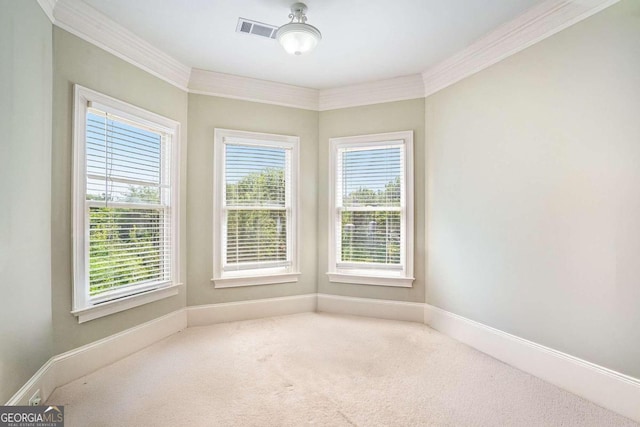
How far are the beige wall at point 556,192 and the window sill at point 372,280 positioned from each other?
1.74 ft

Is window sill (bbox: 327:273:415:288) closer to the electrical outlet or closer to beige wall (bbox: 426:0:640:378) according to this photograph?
beige wall (bbox: 426:0:640:378)

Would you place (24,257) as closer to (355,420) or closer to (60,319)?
(60,319)

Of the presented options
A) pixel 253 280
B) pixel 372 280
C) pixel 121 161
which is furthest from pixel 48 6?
pixel 372 280

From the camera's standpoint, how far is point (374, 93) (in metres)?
3.84

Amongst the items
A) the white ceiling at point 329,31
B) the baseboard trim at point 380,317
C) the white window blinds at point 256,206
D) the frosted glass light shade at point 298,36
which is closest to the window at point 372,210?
the baseboard trim at point 380,317

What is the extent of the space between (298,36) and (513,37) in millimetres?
1811

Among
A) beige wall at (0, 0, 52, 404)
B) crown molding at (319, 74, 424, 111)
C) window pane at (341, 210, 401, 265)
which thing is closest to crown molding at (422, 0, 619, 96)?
crown molding at (319, 74, 424, 111)

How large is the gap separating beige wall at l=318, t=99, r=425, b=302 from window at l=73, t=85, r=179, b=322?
1.73m

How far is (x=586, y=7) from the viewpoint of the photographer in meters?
2.18

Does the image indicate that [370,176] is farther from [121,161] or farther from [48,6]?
[48,6]

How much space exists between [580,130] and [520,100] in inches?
22.2

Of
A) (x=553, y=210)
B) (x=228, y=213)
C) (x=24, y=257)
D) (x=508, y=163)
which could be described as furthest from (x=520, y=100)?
(x=24, y=257)

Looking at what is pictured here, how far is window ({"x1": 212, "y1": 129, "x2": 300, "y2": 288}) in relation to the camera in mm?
3680

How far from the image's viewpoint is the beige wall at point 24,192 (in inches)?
69.2
